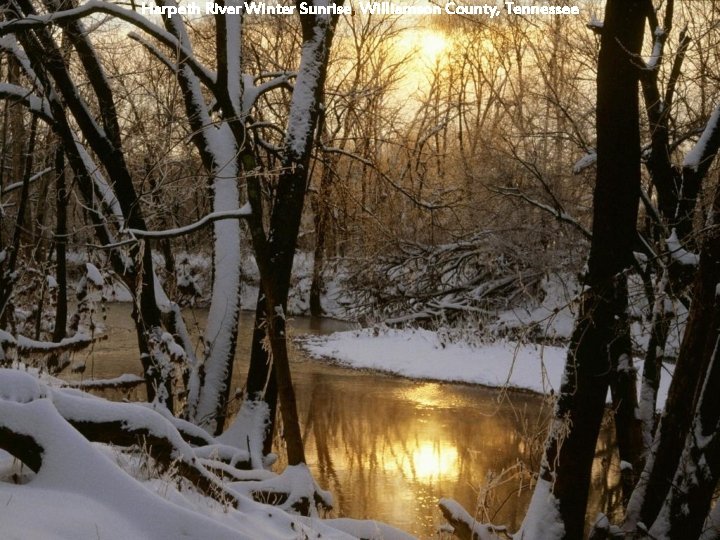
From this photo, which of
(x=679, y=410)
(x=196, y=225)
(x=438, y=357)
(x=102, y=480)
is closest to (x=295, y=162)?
(x=196, y=225)

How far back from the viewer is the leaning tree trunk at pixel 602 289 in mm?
5168

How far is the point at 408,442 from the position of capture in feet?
37.6

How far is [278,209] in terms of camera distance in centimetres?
775

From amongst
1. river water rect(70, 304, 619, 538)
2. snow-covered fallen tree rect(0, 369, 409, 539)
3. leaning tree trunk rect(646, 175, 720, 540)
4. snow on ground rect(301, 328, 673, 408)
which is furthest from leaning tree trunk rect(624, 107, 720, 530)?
snow on ground rect(301, 328, 673, 408)

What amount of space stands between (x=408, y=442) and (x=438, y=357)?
602 cm

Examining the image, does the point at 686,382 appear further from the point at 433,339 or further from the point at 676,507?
the point at 433,339

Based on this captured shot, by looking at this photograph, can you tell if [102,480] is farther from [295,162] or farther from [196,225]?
[295,162]

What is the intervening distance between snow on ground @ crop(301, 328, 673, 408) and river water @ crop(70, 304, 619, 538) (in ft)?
1.82

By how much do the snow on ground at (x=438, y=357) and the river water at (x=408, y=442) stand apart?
1.82 feet

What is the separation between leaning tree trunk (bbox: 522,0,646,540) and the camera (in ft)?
17.0

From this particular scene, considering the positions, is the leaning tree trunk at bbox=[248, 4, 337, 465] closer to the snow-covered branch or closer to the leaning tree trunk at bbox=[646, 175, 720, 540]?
the snow-covered branch

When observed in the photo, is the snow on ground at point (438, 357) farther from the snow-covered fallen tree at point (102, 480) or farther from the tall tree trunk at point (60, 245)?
the snow-covered fallen tree at point (102, 480)

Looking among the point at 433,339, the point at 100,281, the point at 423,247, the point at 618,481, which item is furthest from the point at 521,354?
the point at 100,281

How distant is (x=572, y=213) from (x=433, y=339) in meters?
4.59
